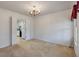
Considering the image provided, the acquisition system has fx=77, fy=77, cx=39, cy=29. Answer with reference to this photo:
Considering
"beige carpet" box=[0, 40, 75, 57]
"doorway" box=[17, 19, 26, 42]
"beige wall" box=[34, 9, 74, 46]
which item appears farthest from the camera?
"doorway" box=[17, 19, 26, 42]

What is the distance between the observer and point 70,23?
169 inches

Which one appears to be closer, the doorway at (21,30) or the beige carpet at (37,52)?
the beige carpet at (37,52)

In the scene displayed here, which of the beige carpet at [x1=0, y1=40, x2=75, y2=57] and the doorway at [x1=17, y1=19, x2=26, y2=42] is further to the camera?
the doorway at [x1=17, y1=19, x2=26, y2=42]

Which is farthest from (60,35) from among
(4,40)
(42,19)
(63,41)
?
(4,40)

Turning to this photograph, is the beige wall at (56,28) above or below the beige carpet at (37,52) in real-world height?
above

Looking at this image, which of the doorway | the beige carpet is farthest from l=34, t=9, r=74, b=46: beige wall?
the doorway

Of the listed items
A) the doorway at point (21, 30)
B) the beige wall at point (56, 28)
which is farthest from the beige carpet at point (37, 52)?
the doorway at point (21, 30)

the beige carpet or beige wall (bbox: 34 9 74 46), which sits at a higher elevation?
beige wall (bbox: 34 9 74 46)

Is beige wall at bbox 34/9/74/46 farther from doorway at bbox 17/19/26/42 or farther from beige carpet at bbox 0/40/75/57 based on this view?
doorway at bbox 17/19/26/42

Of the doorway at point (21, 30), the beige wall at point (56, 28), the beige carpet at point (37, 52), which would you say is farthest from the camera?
the doorway at point (21, 30)

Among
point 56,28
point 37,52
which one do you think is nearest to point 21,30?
point 56,28

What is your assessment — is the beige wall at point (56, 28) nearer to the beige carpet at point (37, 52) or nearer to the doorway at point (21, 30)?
the beige carpet at point (37, 52)

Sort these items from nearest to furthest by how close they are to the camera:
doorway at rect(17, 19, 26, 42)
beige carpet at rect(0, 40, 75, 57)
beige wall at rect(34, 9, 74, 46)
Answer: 1. beige carpet at rect(0, 40, 75, 57)
2. beige wall at rect(34, 9, 74, 46)
3. doorway at rect(17, 19, 26, 42)

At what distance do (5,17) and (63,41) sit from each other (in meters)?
3.67
